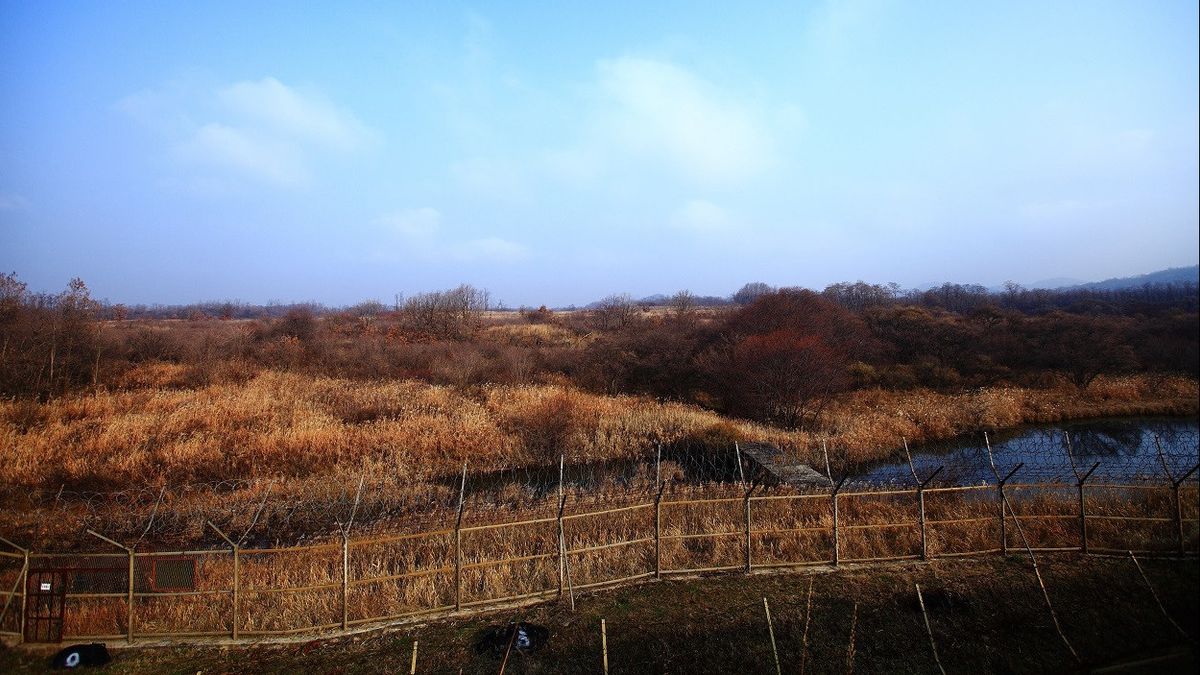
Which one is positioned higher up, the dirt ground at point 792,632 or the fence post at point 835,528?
the fence post at point 835,528

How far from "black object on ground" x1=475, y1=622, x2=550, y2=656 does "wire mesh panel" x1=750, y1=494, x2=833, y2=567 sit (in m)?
4.57

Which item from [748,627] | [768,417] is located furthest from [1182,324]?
[768,417]

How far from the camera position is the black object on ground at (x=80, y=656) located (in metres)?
8.19

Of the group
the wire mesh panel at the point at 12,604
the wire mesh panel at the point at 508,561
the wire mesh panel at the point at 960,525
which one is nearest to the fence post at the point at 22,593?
the wire mesh panel at the point at 12,604

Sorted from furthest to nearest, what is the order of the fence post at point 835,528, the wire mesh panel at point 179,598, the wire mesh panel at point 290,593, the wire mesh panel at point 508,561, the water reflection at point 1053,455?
the water reflection at point 1053,455 → the fence post at point 835,528 → the wire mesh panel at point 508,561 → the wire mesh panel at point 290,593 → the wire mesh panel at point 179,598

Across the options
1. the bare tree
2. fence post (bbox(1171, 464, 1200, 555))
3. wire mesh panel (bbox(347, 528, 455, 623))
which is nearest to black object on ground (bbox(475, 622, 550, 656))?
wire mesh panel (bbox(347, 528, 455, 623))

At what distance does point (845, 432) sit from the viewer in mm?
23562

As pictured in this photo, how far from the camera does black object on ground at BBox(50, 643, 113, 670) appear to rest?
323 inches

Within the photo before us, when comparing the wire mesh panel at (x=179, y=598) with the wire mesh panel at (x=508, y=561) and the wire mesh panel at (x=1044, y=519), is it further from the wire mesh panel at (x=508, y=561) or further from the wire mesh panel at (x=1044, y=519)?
the wire mesh panel at (x=1044, y=519)

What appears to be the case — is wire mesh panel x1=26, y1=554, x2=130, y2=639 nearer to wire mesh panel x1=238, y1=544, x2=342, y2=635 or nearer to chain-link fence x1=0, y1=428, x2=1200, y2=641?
chain-link fence x1=0, y1=428, x2=1200, y2=641

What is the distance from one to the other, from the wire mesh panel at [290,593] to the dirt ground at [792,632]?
657 mm

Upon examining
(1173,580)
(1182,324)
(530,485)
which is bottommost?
(530,485)

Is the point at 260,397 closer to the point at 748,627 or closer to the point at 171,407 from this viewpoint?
the point at 171,407

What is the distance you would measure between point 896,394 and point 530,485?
2257cm
